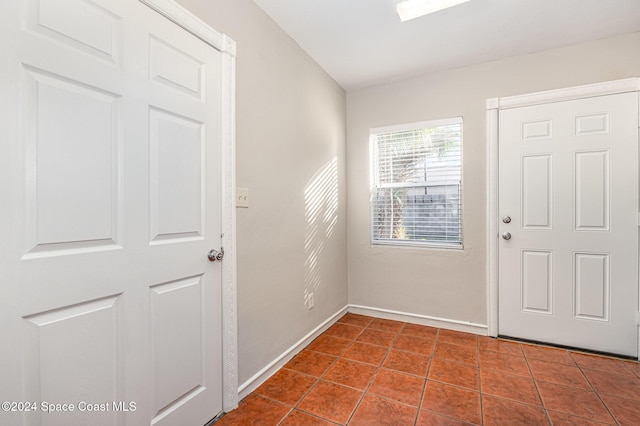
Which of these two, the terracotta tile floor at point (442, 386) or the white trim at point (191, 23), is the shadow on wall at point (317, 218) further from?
the white trim at point (191, 23)

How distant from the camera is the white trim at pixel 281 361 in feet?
6.11

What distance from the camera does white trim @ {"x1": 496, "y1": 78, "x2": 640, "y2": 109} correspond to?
2.27 meters

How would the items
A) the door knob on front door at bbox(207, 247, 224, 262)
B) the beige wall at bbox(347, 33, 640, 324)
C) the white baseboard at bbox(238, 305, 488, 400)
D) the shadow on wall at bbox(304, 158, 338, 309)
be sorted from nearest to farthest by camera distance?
the door knob on front door at bbox(207, 247, 224, 262)
the white baseboard at bbox(238, 305, 488, 400)
the beige wall at bbox(347, 33, 640, 324)
the shadow on wall at bbox(304, 158, 338, 309)

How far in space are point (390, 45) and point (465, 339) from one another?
8.56ft

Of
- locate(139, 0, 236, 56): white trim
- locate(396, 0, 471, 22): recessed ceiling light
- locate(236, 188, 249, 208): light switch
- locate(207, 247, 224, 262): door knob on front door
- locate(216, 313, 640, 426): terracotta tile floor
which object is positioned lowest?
locate(216, 313, 640, 426): terracotta tile floor

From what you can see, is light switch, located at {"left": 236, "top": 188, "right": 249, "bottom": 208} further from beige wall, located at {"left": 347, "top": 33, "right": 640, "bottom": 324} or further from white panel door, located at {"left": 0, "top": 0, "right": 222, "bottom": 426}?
beige wall, located at {"left": 347, "top": 33, "right": 640, "bottom": 324}

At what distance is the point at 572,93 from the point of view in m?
2.41

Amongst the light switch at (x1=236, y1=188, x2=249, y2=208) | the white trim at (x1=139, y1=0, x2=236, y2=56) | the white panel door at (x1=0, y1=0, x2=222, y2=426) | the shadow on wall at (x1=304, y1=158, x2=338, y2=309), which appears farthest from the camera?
the shadow on wall at (x1=304, y1=158, x2=338, y2=309)

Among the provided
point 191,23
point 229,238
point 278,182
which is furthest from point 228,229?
point 191,23

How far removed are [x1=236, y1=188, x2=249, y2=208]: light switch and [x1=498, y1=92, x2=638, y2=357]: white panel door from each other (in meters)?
2.22

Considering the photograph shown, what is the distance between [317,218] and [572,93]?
2323 mm

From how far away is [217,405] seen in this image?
165 cm

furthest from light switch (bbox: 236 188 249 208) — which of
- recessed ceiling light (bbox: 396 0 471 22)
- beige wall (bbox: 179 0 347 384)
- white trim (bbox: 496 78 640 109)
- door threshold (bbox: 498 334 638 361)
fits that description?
door threshold (bbox: 498 334 638 361)

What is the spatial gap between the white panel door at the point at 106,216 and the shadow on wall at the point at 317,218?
3.45 ft
